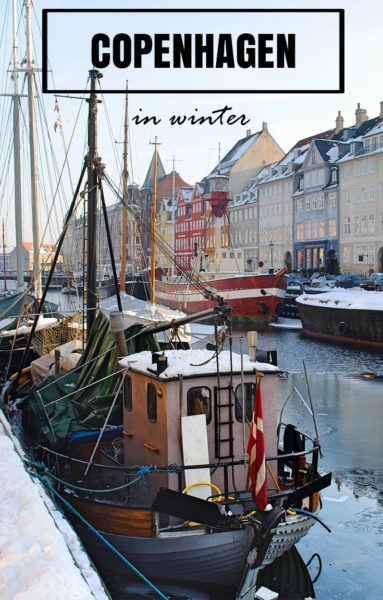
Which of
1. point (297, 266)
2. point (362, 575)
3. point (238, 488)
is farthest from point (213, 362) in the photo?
point (297, 266)

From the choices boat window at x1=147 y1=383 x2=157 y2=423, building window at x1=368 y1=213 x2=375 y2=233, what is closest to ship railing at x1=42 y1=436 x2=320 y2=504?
boat window at x1=147 y1=383 x2=157 y2=423

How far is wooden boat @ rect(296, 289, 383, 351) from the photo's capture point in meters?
35.8

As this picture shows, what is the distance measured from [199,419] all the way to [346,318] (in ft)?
98.2

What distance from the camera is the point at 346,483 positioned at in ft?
46.2

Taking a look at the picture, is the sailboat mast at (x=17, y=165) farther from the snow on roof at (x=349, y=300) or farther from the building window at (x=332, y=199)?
the building window at (x=332, y=199)

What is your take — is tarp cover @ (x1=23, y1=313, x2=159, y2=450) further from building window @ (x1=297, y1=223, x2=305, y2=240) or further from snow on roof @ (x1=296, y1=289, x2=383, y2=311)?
building window @ (x1=297, y1=223, x2=305, y2=240)

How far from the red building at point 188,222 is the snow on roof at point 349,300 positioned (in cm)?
4912

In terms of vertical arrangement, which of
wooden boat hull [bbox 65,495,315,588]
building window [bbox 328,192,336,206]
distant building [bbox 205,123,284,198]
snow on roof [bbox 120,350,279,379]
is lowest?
wooden boat hull [bbox 65,495,315,588]

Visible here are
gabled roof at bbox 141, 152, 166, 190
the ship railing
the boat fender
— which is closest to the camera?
the ship railing

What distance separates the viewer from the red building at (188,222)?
92.4 metres

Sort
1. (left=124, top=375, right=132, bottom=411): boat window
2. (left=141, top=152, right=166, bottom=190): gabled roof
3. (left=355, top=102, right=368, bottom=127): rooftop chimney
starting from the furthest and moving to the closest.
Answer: (left=141, top=152, right=166, bottom=190): gabled roof < (left=355, top=102, right=368, bottom=127): rooftop chimney < (left=124, top=375, right=132, bottom=411): boat window

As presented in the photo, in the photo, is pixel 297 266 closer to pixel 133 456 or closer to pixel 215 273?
pixel 215 273

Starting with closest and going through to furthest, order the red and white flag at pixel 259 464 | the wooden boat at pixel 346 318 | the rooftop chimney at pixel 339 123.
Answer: the red and white flag at pixel 259 464 < the wooden boat at pixel 346 318 < the rooftop chimney at pixel 339 123

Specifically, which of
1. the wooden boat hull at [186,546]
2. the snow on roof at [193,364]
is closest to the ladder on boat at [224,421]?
the snow on roof at [193,364]
